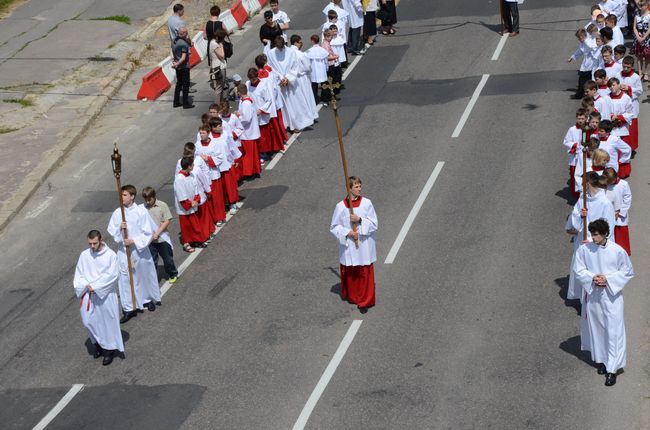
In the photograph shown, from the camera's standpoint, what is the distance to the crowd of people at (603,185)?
12.9 metres

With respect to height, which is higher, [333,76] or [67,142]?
[333,76]

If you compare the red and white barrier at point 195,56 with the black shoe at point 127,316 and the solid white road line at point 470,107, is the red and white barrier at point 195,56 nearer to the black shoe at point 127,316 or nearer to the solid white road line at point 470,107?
the solid white road line at point 470,107

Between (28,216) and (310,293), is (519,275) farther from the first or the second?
(28,216)

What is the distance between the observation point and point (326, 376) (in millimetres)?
13758

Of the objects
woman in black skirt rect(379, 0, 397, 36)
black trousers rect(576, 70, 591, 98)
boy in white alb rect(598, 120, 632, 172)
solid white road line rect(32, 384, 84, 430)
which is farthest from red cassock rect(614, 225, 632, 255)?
woman in black skirt rect(379, 0, 397, 36)

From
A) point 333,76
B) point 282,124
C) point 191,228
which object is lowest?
point 191,228

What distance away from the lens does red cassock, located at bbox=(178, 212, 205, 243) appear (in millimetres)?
17531

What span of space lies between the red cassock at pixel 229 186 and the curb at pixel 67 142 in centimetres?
397

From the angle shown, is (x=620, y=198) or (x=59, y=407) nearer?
(x=59, y=407)

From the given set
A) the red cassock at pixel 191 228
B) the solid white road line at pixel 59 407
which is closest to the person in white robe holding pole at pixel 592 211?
the red cassock at pixel 191 228

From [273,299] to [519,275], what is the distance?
3.50 meters

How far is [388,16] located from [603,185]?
13284 mm

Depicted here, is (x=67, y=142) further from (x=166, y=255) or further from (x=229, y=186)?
(x=166, y=255)

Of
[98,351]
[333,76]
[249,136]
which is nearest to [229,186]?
[249,136]
